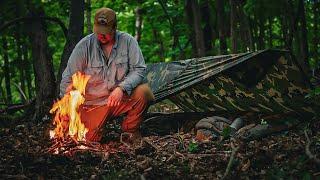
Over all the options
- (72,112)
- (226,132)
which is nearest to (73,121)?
(72,112)

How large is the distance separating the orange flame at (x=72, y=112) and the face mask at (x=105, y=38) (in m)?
0.42

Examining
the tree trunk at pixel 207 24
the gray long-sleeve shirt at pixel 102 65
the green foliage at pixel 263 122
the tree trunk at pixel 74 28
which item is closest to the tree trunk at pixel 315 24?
the tree trunk at pixel 207 24

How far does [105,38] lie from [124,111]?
0.79m

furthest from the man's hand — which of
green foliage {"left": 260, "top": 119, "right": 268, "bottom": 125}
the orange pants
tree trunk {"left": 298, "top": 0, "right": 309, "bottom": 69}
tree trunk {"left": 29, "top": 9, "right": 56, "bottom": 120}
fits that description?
tree trunk {"left": 298, "top": 0, "right": 309, "bottom": 69}

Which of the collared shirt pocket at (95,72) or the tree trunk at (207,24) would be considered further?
the tree trunk at (207,24)

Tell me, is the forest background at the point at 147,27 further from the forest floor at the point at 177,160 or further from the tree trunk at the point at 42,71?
the forest floor at the point at 177,160

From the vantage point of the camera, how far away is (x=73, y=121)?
445 cm

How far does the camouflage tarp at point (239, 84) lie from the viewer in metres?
4.74

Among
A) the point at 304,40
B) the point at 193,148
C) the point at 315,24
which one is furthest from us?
the point at 315,24

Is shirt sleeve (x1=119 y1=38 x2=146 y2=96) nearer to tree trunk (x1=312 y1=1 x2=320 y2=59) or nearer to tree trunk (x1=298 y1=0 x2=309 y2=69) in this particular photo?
tree trunk (x1=298 y1=0 x2=309 y2=69)

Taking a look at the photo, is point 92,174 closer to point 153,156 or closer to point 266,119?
point 153,156

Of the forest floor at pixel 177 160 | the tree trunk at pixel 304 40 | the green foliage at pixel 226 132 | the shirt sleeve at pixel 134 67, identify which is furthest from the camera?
the tree trunk at pixel 304 40

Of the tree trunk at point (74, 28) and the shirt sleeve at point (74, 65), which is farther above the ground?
the tree trunk at point (74, 28)

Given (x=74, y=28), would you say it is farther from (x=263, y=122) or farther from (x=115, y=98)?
(x=263, y=122)
